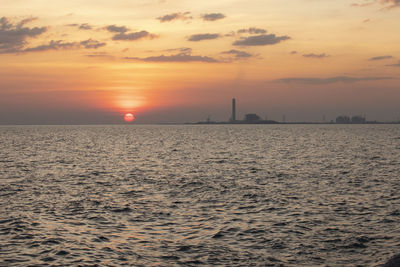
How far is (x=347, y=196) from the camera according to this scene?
111 feet

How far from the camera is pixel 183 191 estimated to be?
37.6 meters

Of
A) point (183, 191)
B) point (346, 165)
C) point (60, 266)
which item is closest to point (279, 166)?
point (346, 165)

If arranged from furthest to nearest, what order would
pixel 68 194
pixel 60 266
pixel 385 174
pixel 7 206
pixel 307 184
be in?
pixel 385 174
pixel 307 184
pixel 68 194
pixel 7 206
pixel 60 266

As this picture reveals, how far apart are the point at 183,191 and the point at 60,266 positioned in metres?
20.2

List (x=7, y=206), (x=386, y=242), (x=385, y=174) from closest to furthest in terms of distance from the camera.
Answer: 1. (x=386, y=242)
2. (x=7, y=206)
3. (x=385, y=174)

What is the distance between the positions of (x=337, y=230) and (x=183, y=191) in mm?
17011

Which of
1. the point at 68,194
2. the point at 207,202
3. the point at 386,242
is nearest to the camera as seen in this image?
the point at 386,242

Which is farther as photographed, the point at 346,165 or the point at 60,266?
the point at 346,165

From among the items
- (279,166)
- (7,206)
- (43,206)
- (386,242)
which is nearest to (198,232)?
(386,242)

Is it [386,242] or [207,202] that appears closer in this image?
[386,242]

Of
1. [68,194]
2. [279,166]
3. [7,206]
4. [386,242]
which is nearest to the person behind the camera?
[386,242]

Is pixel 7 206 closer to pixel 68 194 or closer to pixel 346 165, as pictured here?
pixel 68 194

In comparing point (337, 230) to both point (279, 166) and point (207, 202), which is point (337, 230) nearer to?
point (207, 202)

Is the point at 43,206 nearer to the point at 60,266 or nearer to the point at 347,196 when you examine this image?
the point at 60,266
